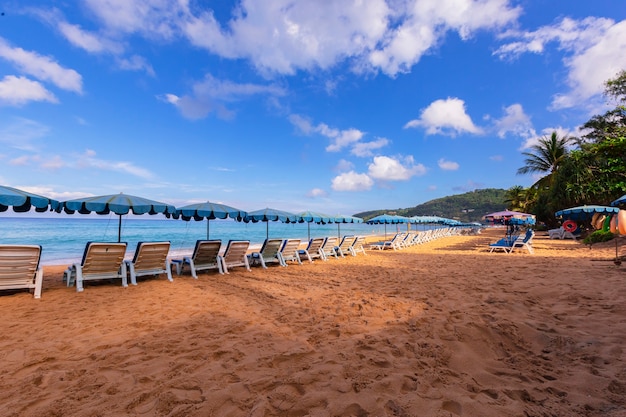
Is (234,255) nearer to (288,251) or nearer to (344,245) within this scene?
(288,251)

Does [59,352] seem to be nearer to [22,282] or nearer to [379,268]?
[22,282]

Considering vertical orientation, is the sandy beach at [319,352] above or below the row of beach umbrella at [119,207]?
below

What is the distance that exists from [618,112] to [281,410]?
25.7 metres

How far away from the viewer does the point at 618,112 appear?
60.3ft

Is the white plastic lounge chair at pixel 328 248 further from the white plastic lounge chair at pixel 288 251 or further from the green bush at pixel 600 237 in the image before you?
the green bush at pixel 600 237

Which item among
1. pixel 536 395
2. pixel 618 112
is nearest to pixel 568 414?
pixel 536 395

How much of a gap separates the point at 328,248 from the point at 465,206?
84.2 metres

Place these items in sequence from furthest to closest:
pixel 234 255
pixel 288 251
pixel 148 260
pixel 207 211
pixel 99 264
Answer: pixel 288 251
pixel 207 211
pixel 234 255
pixel 148 260
pixel 99 264

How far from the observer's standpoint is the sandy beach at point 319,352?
2000mm

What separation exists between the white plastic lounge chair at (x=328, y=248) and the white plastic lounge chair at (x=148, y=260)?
4.83 m

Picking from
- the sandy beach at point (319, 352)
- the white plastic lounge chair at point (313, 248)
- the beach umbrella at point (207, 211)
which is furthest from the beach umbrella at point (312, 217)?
the sandy beach at point (319, 352)

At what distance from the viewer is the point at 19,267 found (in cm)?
475

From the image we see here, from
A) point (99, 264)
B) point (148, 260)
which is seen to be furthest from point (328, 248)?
point (99, 264)

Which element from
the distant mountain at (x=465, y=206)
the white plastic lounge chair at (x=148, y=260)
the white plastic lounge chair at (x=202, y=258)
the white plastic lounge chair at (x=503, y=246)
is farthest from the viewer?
the distant mountain at (x=465, y=206)
